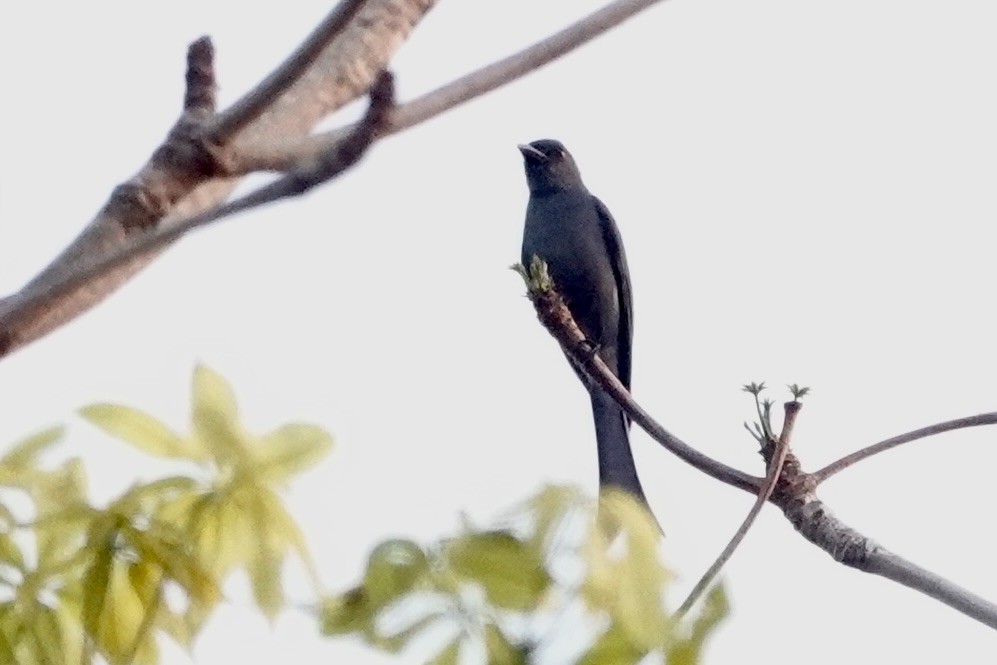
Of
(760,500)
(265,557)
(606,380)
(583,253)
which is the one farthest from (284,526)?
(583,253)

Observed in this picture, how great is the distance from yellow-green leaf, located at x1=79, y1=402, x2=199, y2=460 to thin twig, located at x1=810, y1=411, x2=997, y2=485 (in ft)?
2.17

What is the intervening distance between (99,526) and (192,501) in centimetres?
6

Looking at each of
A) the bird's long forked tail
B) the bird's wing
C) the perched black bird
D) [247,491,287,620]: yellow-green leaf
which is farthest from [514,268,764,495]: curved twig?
the bird's wing

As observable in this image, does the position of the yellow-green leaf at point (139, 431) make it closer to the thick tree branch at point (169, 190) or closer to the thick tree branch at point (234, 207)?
the thick tree branch at point (169, 190)

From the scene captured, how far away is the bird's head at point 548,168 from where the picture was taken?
14.0 ft

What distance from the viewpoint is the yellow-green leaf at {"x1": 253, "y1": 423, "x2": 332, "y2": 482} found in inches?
32.1

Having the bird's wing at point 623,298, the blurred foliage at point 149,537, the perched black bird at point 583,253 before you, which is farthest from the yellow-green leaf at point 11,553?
the bird's wing at point 623,298

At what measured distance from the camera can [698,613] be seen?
2.33 ft

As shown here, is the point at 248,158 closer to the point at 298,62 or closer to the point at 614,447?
the point at 298,62

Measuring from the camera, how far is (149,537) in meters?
0.77

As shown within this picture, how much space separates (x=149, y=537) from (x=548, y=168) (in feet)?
11.8

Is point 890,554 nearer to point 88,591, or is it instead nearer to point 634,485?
point 88,591

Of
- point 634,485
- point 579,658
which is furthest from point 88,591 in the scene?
point 634,485

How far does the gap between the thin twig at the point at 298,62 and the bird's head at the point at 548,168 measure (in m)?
3.45
